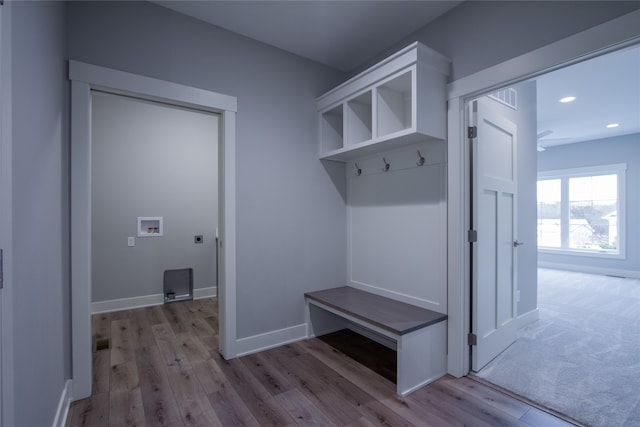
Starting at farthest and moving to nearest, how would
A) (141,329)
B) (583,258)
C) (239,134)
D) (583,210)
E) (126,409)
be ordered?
(583,210) < (583,258) < (141,329) < (239,134) < (126,409)

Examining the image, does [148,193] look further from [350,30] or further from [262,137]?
[350,30]

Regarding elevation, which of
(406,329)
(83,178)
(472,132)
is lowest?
(406,329)

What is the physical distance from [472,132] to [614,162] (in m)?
6.20

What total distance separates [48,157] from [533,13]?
2.81 m

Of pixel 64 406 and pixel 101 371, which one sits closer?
pixel 64 406

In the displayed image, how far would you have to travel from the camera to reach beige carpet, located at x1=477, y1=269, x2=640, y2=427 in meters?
1.96

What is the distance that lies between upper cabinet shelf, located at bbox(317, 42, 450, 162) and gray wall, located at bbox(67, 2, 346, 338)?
0.25 m

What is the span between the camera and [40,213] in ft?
4.57

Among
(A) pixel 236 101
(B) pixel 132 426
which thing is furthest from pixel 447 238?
(B) pixel 132 426

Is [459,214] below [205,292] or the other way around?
the other way around

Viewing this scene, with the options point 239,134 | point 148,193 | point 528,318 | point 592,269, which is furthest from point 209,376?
point 592,269

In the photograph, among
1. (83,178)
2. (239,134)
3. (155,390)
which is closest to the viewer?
(83,178)

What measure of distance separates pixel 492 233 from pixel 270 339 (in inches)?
82.6

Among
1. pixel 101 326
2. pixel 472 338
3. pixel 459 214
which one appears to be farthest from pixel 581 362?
pixel 101 326
